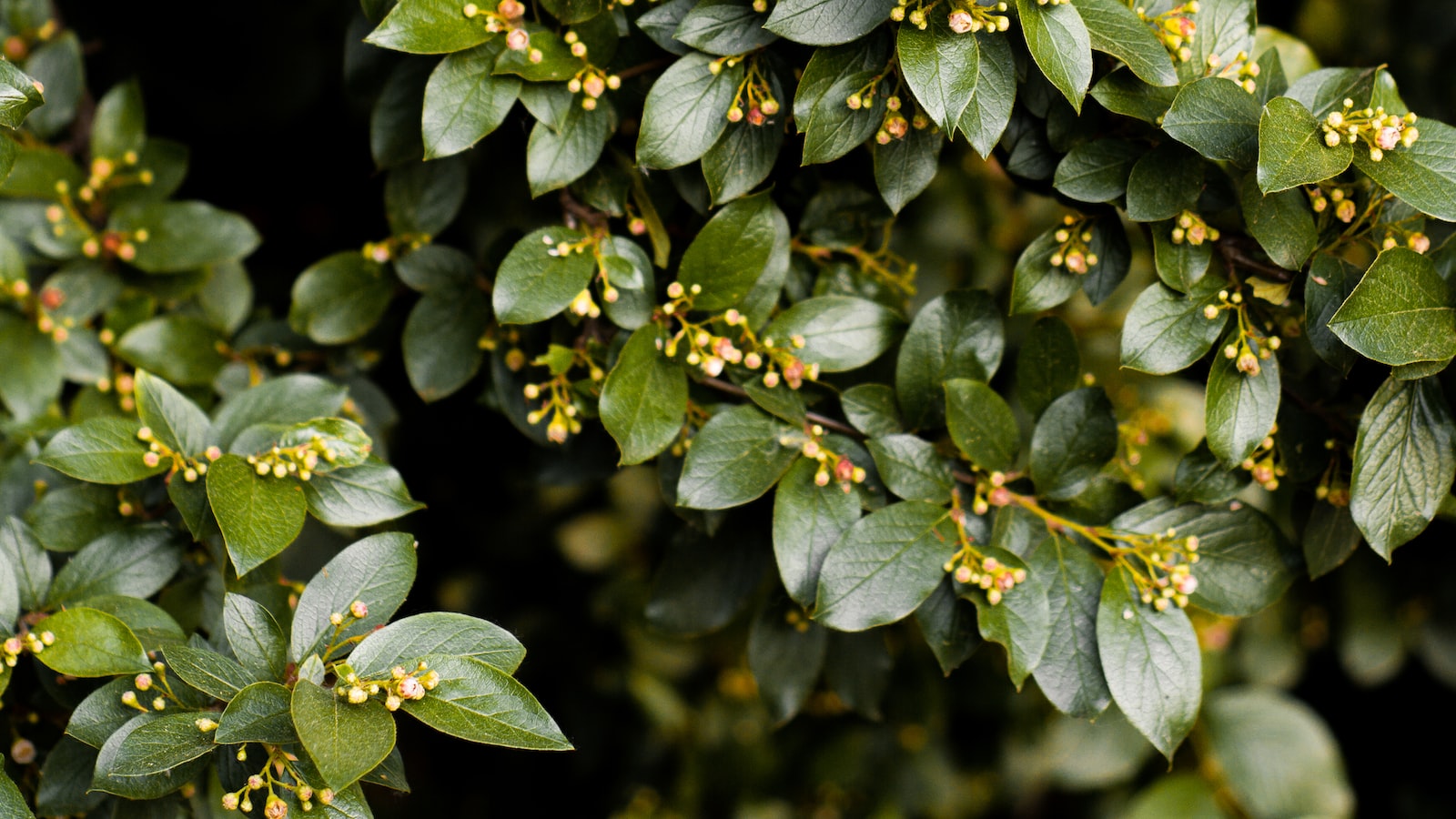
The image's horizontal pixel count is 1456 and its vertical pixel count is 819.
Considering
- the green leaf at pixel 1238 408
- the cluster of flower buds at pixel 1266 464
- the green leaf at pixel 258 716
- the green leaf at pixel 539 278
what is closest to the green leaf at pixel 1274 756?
the cluster of flower buds at pixel 1266 464

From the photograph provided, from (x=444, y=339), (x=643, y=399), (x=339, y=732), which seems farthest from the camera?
(x=444, y=339)

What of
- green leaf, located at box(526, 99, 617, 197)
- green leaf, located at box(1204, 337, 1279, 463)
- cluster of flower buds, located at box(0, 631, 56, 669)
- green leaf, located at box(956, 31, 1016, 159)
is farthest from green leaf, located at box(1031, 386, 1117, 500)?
cluster of flower buds, located at box(0, 631, 56, 669)

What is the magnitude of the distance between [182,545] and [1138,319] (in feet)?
3.71

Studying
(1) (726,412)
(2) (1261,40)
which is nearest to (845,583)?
(1) (726,412)

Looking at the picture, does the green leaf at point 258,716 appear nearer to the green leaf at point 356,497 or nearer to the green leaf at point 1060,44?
the green leaf at point 356,497

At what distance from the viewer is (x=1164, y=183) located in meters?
1.06

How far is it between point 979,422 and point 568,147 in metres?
0.56

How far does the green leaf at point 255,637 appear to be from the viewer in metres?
0.96

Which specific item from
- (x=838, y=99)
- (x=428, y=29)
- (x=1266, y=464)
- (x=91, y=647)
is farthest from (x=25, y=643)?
(x=1266, y=464)

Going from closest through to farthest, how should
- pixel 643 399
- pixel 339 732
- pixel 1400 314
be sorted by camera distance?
pixel 339 732
pixel 1400 314
pixel 643 399

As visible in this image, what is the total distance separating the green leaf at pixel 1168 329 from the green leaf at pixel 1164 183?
0.28 feet

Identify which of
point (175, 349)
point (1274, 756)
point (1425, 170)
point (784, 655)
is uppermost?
point (1425, 170)

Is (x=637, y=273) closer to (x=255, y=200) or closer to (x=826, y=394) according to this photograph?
(x=826, y=394)

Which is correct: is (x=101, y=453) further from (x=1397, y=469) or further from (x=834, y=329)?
(x=1397, y=469)
